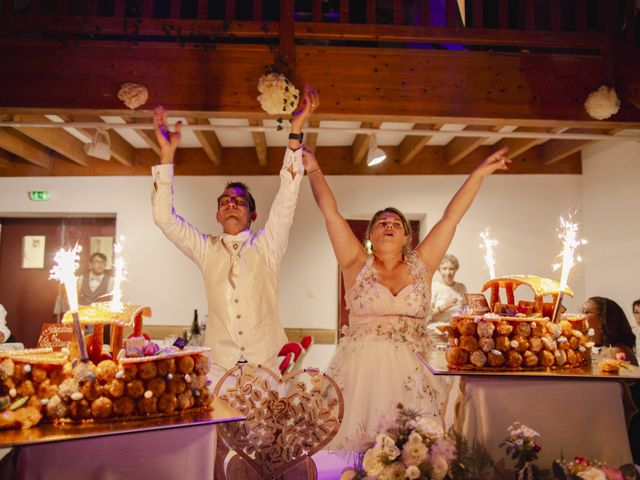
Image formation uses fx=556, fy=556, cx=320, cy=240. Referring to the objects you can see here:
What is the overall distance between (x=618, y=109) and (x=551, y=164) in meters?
2.53

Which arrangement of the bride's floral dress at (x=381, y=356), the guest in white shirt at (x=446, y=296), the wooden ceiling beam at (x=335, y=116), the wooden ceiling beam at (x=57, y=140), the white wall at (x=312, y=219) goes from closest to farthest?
the bride's floral dress at (x=381, y=356) < the wooden ceiling beam at (x=335, y=116) < the wooden ceiling beam at (x=57, y=140) < the guest in white shirt at (x=446, y=296) < the white wall at (x=312, y=219)

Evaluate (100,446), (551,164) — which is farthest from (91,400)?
(551,164)

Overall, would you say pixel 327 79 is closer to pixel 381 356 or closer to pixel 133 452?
pixel 381 356

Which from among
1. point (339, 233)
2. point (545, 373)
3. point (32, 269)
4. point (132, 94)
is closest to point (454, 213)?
point (339, 233)

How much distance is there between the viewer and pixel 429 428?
167cm

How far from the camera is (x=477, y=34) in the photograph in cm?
413

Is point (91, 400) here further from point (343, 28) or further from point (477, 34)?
point (477, 34)

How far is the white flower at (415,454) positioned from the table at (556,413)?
660mm

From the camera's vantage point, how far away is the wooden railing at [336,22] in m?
3.97

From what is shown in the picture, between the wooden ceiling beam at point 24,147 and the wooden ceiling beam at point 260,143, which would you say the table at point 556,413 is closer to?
the wooden ceiling beam at point 260,143

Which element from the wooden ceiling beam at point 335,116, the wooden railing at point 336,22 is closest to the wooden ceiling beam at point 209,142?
the wooden railing at point 336,22

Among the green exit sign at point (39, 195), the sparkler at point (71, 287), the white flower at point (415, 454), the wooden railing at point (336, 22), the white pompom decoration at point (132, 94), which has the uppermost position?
the wooden railing at point (336, 22)

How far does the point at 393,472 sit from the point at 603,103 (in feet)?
11.6

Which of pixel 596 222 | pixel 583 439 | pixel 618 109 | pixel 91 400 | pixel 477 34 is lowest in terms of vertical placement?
pixel 583 439
